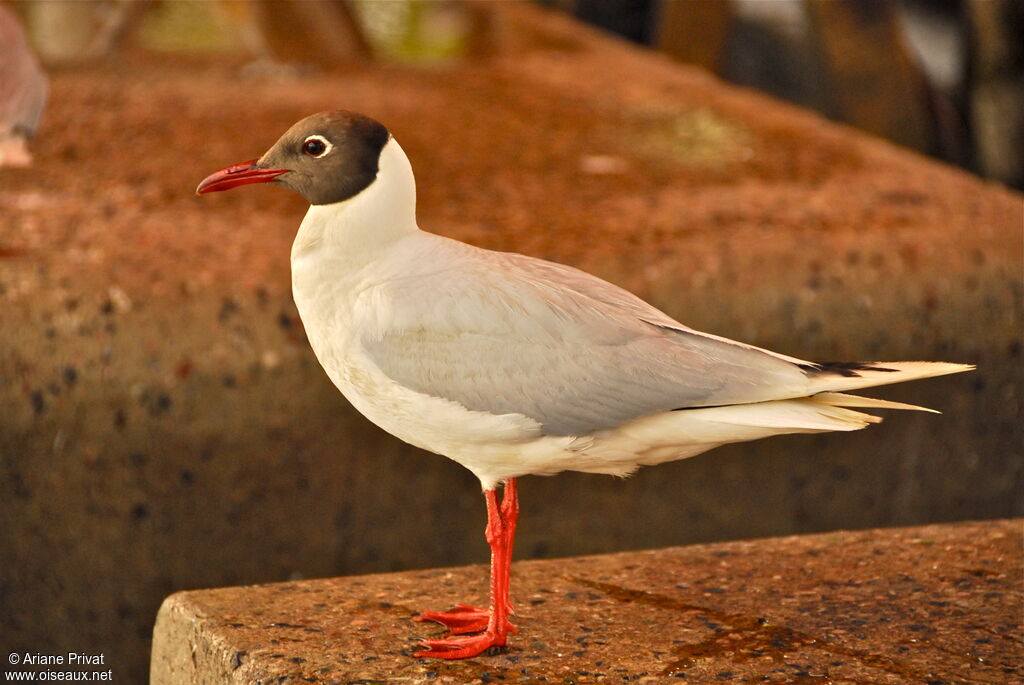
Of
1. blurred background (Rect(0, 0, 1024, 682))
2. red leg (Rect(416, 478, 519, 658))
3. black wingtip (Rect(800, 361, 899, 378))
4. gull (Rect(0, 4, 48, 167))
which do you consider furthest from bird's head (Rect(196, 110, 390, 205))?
gull (Rect(0, 4, 48, 167))

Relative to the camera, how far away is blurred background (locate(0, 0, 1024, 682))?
4.09 m

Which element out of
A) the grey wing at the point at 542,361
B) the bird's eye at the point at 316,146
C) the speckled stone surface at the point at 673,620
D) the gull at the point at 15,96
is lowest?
the speckled stone surface at the point at 673,620

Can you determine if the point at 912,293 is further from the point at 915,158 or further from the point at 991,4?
the point at 991,4

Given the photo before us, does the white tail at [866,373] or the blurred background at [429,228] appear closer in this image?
the white tail at [866,373]

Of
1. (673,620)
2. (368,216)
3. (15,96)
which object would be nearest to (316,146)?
(368,216)

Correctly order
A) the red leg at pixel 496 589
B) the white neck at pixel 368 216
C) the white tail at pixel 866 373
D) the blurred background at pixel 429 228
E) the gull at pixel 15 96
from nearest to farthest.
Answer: the white tail at pixel 866 373 < the white neck at pixel 368 216 < the red leg at pixel 496 589 < the blurred background at pixel 429 228 < the gull at pixel 15 96

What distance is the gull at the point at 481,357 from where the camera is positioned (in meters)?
2.61

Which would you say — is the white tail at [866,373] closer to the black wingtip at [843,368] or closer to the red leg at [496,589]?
the black wingtip at [843,368]

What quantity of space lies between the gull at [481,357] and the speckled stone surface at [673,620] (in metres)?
0.47

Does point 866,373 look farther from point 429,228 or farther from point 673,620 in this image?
point 429,228

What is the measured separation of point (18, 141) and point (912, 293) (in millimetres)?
3221

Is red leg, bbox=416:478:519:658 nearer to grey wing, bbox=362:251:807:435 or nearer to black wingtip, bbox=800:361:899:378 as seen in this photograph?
grey wing, bbox=362:251:807:435

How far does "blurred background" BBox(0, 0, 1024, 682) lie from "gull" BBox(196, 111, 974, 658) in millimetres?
1551

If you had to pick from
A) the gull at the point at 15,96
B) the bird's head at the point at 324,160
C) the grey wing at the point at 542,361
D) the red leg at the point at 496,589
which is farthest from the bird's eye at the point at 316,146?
the gull at the point at 15,96
